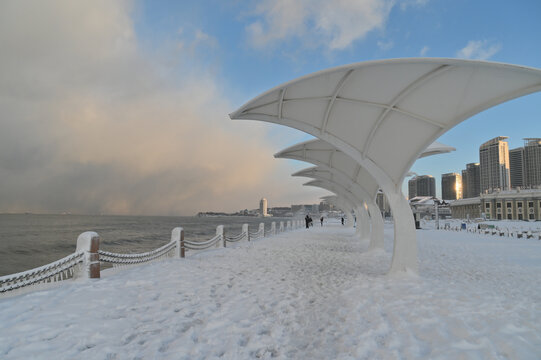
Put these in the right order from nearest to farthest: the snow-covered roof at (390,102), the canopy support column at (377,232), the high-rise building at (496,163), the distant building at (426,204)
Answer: the snow-covered roof at (390,102), the canopy support column at (377,232), the distant building at (426,204), the high-rise building at (496,163)

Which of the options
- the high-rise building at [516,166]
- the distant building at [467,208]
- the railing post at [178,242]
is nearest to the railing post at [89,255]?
the railing post at [178,242]

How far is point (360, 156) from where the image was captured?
8.41 metres

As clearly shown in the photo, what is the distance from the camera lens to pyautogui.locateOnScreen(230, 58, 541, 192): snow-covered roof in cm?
526

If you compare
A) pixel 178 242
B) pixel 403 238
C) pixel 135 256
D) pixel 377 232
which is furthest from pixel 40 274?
pixel 377 232

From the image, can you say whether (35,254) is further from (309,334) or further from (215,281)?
(309,334)

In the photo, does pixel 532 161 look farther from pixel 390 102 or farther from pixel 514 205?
pixel 390 102

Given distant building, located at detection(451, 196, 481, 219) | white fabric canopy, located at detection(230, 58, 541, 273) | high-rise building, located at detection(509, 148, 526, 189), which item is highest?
high-rise building, located at detection(509, 148, 526, 189)

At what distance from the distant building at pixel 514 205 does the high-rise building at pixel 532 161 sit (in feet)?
266

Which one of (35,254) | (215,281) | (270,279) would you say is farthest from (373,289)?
(35,254)

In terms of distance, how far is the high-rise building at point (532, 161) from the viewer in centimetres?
14066

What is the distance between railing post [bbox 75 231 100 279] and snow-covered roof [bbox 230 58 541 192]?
455cm

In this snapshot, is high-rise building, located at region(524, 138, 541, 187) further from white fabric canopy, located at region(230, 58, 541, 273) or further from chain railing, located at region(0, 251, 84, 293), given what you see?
chain railing, located at region(0, 251, 84, 293)

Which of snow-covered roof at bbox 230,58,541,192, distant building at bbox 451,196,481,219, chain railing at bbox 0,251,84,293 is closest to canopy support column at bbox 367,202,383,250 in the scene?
snow-covered roof at bbox 230,58,541,192

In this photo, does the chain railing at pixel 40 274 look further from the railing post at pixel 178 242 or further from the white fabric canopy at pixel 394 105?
the white fabric canopy at pixel 394 105
